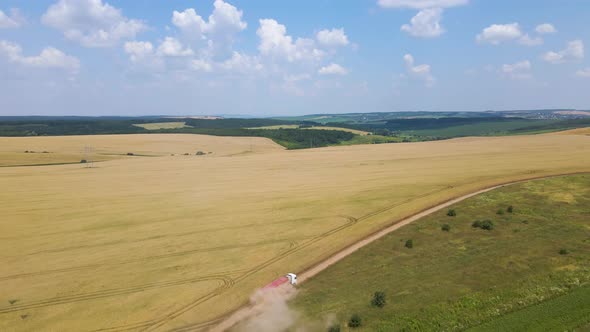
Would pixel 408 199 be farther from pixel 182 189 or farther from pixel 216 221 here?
pixel 182 189

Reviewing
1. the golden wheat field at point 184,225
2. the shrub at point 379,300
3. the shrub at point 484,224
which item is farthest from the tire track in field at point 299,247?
the shrub at point 379,300

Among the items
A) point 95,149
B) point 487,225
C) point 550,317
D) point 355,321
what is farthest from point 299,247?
point 95,149

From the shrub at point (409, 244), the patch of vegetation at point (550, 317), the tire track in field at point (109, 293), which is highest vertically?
the shrub at point (409, 244)

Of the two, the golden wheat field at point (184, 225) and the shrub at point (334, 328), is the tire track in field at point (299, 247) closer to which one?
the golden wheat field at point (184, 225)

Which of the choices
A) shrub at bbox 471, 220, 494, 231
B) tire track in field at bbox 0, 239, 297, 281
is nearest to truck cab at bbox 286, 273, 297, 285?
tire track in field at bbox 0, 239, 297, 281

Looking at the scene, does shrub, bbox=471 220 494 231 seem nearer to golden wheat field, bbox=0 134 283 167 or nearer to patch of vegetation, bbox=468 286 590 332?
patch of vegetation, bbox=468 286 590 332

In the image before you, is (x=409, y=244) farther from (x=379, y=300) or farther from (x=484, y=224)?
(x=379, y=300)
